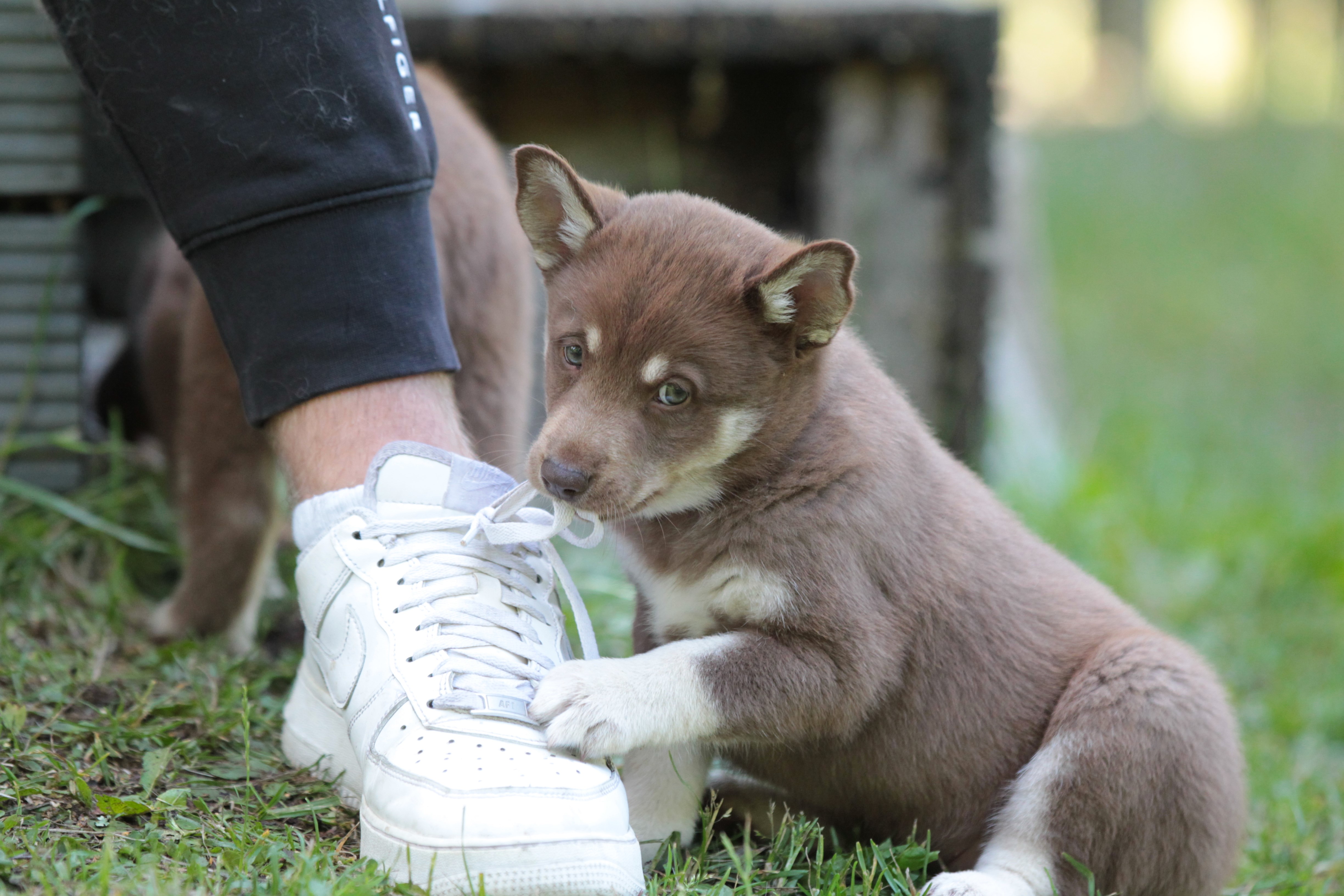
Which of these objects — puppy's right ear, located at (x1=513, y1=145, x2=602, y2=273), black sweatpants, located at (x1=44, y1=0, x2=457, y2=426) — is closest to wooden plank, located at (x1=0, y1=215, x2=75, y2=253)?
black sweatpants, located at (x1=44, y1=0, x2=457, y2=426)

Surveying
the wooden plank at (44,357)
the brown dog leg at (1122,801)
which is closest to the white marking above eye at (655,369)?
the brown dog leg at (1122,801)

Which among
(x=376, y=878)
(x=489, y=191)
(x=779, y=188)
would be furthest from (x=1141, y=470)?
(x=376, y=878)

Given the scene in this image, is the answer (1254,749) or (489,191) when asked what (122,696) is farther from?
(1254,749)

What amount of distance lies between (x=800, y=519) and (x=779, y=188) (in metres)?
3.74

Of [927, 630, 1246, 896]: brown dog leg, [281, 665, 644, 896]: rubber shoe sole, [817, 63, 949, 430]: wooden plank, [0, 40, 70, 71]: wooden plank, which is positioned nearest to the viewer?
[281, 665, 644, 896]: rubber shoe sole

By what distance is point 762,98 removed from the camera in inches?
233

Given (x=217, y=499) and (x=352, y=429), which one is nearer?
(x=352, y=429)

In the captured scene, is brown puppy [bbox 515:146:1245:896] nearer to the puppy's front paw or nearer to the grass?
the puppy's front paw

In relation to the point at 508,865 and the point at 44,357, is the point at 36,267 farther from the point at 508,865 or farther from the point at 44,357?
the point at 508,865

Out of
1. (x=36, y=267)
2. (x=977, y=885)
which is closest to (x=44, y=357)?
(x=36, y=267)

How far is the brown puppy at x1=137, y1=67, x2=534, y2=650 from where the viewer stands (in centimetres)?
314

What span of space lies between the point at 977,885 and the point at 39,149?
343 centimetres

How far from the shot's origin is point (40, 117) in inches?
153

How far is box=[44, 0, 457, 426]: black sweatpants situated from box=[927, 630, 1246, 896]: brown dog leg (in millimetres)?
1542
